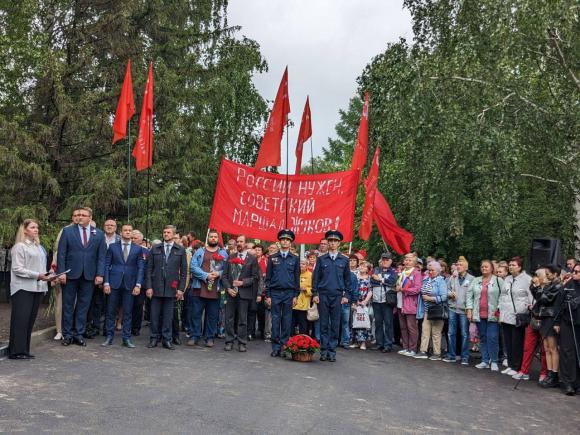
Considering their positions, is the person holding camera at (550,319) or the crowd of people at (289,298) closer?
the crowd of people at (289,298)

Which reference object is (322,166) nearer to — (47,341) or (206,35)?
(206,35)

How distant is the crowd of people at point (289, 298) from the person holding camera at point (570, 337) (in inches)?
0.6

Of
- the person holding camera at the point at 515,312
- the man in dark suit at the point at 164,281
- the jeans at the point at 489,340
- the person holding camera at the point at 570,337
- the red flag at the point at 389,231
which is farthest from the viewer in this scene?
the red flag at the point at 389,231

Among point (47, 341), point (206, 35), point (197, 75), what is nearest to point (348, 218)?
point (47, 341)

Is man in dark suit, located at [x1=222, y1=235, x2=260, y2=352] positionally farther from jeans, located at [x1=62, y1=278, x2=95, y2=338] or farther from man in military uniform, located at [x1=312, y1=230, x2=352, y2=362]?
jeans, located at [x1=62, y1=278, x2=95, y2=338]

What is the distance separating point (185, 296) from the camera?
13.9 metres

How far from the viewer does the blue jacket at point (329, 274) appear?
40.7ft

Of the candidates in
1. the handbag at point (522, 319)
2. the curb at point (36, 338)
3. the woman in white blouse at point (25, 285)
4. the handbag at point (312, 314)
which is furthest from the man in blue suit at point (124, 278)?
the handbag at point (522, 319)

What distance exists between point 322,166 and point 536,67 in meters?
53.4

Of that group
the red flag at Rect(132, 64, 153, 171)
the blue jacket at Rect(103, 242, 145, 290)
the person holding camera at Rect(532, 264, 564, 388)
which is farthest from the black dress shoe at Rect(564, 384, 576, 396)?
the red flag at Rect(132, 64, 153, 171)

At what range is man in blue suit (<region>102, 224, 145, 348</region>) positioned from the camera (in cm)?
1195

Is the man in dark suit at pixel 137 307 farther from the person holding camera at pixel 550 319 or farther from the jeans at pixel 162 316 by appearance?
the person holding camera at pixel 550 319

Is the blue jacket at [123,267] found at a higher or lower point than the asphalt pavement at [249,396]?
higher

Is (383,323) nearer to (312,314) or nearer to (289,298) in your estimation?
(312,314)
